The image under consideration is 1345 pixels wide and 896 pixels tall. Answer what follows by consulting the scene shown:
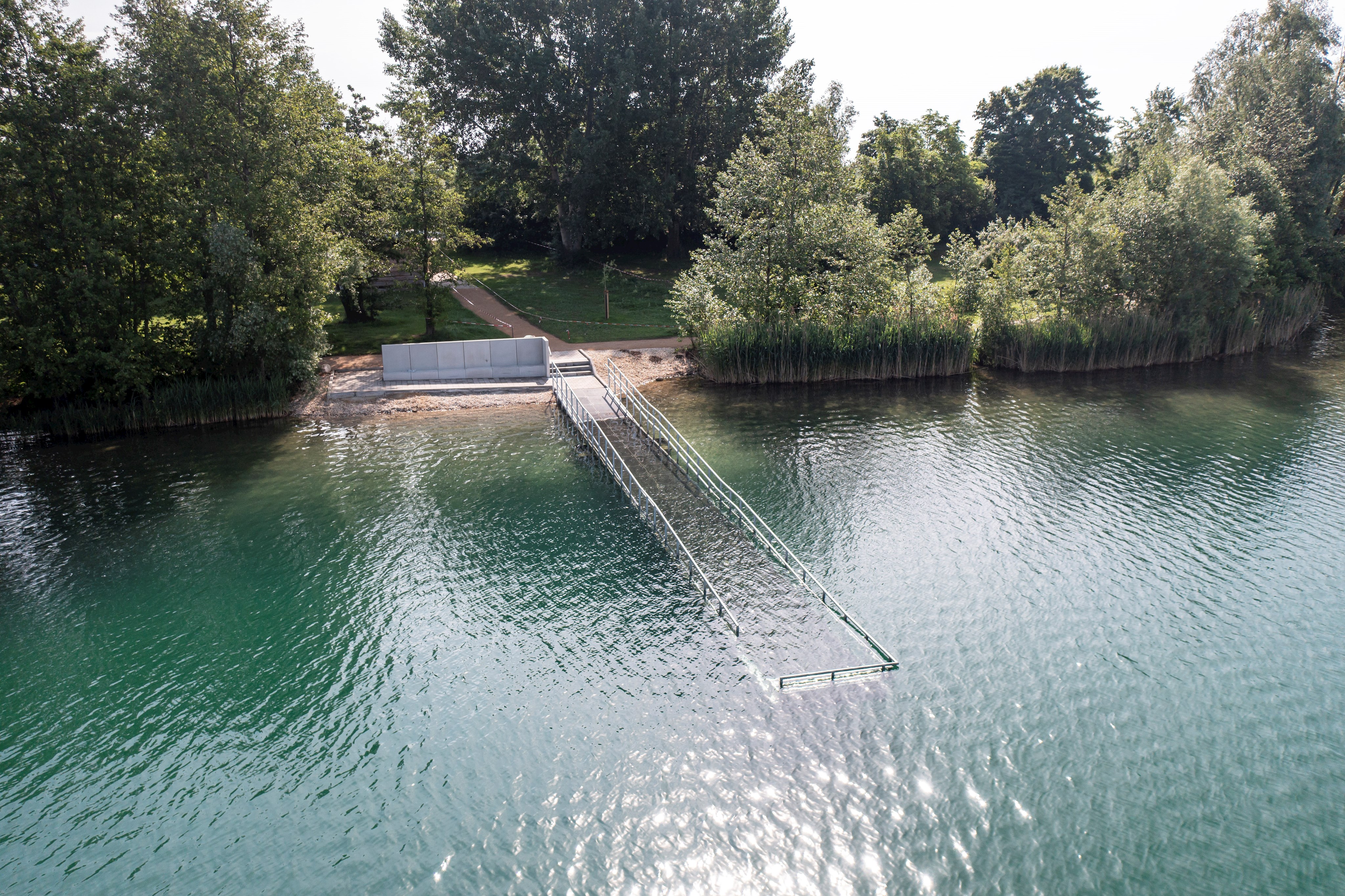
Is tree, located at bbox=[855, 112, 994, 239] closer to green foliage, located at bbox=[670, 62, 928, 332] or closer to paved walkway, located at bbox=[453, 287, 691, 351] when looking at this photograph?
green foliage, located at bbox=[670, 62, 928, 332]

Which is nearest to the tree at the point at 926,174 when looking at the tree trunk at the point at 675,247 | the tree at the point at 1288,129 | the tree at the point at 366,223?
the tree trunk at the point at 675,247

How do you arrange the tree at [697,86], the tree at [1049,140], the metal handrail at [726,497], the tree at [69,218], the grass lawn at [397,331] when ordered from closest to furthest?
the metal handrail at [726,497], the tree at [69,218], the grass lawn at [397,331], the tree at [697,86], the tree at [1049,140]

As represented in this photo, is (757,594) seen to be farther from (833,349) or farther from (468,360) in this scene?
(468,360)

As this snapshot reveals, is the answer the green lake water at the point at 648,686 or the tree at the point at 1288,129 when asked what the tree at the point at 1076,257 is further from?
the green lake water at the point at 648,686

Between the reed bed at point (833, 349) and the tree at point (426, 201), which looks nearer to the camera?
the reed bed at point (833, 349)

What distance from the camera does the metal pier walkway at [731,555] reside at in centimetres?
1546

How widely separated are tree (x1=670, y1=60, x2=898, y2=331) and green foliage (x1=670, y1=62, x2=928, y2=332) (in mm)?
44

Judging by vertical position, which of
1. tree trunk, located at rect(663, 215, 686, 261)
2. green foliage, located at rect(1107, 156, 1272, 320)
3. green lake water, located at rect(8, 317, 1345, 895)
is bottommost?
green lake water, located at rect(8, 317, 1345, 895)

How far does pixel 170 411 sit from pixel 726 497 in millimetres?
23732

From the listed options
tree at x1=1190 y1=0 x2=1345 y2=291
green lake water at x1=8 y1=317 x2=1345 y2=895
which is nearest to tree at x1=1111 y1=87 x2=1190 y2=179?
tree at x1=1190 y1=0 x2=1345 y2=291

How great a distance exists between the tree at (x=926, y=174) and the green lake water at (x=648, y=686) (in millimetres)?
42322

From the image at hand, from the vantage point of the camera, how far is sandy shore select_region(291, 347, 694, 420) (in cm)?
3272

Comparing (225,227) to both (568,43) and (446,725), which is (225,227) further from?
(568,43)

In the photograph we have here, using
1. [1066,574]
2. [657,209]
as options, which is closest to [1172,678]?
[1066,574]
